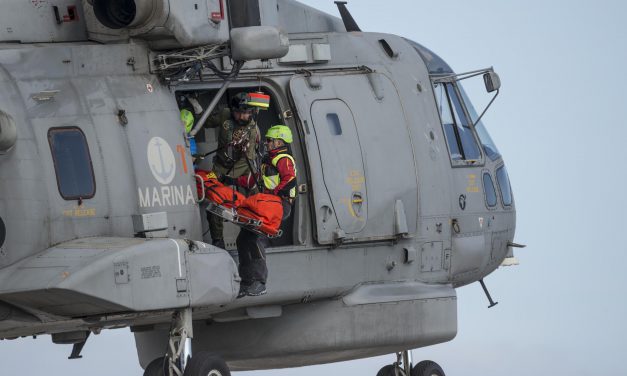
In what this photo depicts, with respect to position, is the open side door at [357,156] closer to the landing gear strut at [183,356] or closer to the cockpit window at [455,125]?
the cockpit window at [455,125]

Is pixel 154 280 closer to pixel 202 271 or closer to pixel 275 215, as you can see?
pixel 202 271

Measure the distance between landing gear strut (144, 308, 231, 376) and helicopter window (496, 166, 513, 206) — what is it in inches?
225

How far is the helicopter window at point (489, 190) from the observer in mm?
18562

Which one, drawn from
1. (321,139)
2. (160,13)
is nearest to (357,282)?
(321,139)

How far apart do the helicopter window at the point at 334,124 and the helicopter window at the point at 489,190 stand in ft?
8.74

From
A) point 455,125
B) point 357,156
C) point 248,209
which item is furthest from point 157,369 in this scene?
point 455,125

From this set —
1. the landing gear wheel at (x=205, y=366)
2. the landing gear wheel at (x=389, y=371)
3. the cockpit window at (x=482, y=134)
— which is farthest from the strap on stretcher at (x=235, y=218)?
the cockpit window at (x=482, y=134)

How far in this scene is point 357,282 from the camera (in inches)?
658

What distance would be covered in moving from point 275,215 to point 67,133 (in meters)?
2.18

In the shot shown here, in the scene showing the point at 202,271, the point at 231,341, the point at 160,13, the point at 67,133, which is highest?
the point at 160,13

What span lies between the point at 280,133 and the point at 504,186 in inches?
173

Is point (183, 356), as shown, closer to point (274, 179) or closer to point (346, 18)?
point (274, 179)

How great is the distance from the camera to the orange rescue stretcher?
14.8 meters

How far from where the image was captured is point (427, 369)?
18734mm
